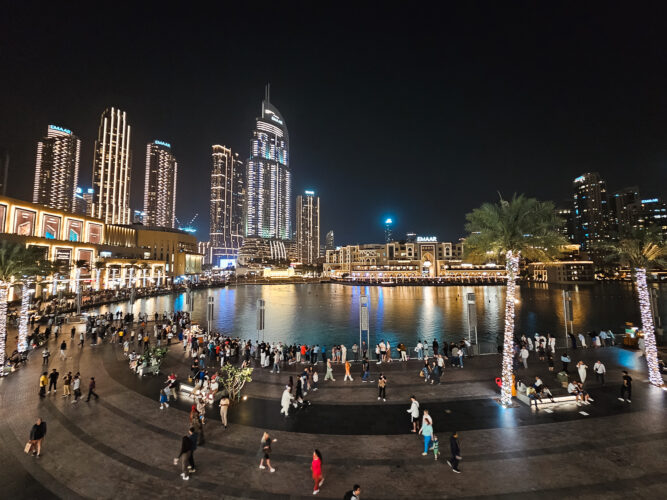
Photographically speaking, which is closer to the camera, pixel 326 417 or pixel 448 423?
pixel 448 423

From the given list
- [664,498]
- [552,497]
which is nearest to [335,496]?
[552,497]

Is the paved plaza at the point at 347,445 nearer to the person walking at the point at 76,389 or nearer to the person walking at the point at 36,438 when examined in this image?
the person walking at the point at 36,438

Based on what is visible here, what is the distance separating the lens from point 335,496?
24.3 ft

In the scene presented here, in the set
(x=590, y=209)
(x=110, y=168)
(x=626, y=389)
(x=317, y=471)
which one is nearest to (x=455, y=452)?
(x=317, y=471)

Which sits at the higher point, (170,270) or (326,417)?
(170,270)

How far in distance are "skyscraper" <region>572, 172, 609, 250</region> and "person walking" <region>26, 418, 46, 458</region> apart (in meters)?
222

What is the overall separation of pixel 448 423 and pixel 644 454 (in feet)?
18.2

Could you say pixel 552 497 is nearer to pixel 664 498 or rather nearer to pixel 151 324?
pixel 664 498

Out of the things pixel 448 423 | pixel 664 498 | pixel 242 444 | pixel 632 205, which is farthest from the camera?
pixel 632 205

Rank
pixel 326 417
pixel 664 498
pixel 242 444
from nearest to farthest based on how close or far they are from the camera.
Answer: pixel 664 498 < pixel 242 444 < pixel 326 417

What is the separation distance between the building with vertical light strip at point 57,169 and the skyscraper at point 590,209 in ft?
1075

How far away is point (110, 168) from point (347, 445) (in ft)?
805

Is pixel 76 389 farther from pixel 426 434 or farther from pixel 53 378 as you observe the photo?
pixel 426 434

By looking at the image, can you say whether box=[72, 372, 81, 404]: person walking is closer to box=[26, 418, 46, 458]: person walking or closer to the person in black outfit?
the person in black outfit
